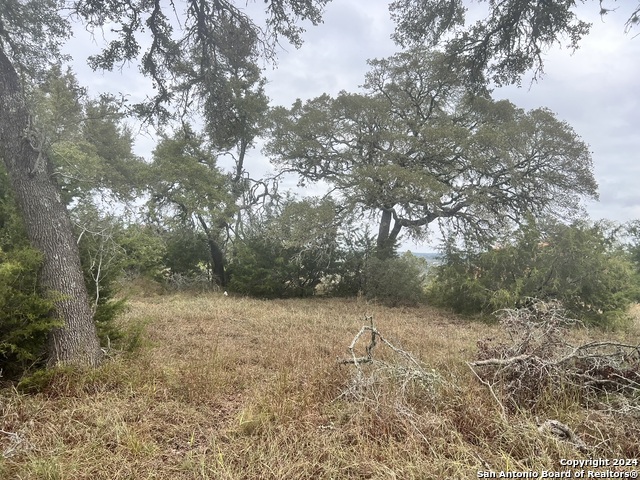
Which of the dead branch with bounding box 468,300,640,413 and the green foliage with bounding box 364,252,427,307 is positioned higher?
the green foliage with bounding box 364,252,427,307

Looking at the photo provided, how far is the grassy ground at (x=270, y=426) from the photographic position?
2.29m

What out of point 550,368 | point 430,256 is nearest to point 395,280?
point 430,256

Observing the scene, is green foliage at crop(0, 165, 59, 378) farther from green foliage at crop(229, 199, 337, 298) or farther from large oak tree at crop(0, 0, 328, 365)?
green foliage at crop(229, 199, 337, 298)

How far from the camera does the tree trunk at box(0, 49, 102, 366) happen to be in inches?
151

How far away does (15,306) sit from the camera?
11.5 ft

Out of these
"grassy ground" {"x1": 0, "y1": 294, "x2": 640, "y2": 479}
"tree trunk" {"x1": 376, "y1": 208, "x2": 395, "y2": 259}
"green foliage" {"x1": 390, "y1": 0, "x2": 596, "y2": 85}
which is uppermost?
"green foliage" {"x1": 390, "y1": 0, "x2": 596, "y2": 85}

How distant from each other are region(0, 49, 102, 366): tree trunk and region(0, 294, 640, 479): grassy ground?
47cm

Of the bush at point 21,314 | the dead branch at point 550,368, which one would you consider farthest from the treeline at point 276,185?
the dead branch at point 550,368

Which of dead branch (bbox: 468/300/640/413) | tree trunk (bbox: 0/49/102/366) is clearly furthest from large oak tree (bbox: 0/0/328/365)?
dead branch (bbox: 468/300/640/413)

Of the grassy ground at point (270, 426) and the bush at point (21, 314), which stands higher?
the bush at point (21, 314)

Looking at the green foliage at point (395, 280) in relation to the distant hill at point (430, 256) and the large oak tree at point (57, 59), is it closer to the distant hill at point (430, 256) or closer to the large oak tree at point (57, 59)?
the distant hill at point (430, 256)

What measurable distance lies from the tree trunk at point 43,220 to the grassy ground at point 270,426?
468 mm

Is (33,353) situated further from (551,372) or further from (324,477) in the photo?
(551,372)

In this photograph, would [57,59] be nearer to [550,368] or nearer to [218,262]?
[550,368]
